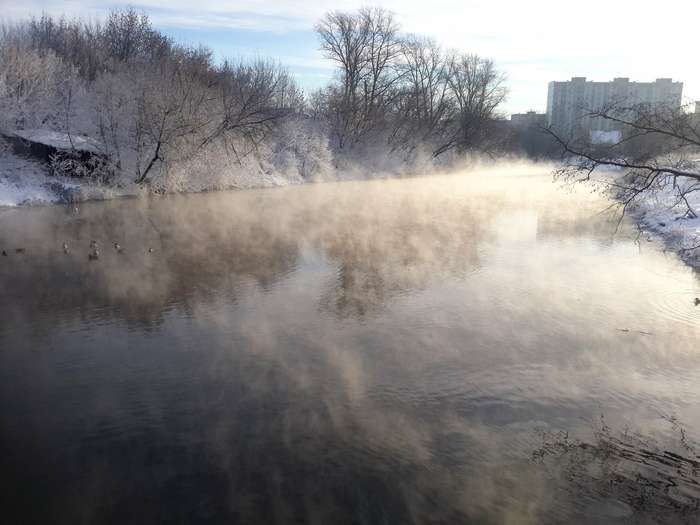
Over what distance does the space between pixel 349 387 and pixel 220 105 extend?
90.5 feet

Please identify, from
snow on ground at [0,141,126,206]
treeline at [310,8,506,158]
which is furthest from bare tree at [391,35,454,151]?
snow on ground at [0,141,126,206]

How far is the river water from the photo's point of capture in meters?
5.30

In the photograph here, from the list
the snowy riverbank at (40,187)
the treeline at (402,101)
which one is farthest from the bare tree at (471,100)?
the snowy riverbank at (40,187)

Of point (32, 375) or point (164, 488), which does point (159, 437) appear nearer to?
point (164, 488)

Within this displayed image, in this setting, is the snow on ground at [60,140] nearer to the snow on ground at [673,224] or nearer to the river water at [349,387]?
the river water at [349,387]

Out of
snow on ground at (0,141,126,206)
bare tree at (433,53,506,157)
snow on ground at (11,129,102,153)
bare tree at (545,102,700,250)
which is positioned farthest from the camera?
bare tree at (433,53,506,157)

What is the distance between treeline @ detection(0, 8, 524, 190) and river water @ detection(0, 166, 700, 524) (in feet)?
49.3

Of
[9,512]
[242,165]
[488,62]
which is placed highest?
[488,62]

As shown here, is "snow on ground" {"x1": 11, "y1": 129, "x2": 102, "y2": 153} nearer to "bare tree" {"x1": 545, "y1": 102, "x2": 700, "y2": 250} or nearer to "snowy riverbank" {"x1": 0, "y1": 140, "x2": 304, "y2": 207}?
"snowy riverbank" {"x1": 0, "y1": 140, "x2": 304, "y2": 207}

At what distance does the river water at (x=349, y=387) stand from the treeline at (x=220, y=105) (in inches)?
591

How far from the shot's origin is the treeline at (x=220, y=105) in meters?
28.8

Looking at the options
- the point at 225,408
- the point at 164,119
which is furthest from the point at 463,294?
the point at 164,119

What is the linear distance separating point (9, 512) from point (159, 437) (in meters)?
1.49

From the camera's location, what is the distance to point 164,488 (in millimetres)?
5379
